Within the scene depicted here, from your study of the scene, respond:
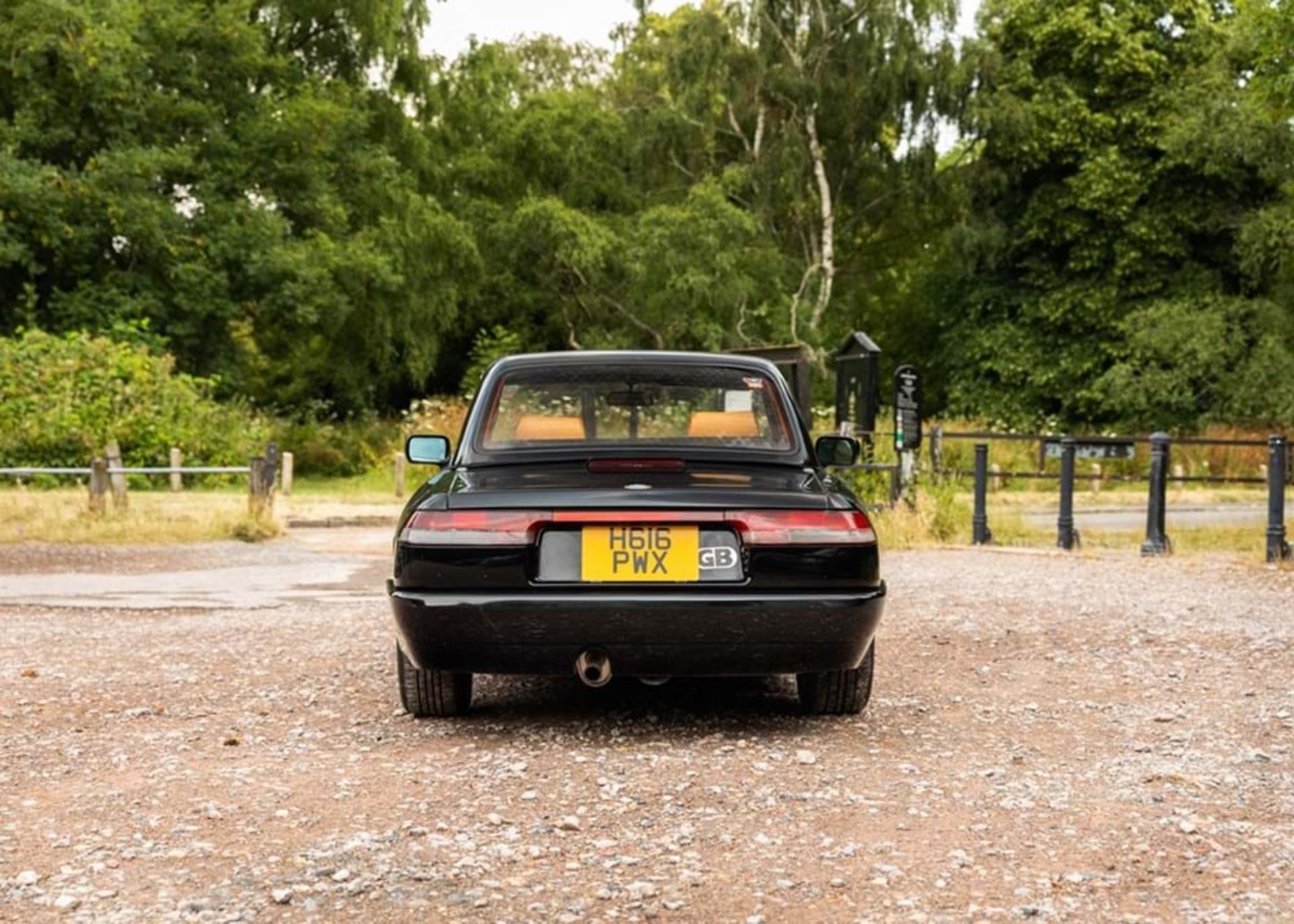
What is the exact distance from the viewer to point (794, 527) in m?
5.32

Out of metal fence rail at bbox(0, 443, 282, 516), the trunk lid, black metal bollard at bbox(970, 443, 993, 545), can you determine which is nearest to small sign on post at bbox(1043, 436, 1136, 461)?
black metal bollard at bbox(970, 443, 993, 545)

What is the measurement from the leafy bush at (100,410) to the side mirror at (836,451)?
63.7ft

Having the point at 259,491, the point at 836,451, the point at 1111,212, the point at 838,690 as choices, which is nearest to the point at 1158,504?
the point at 836,451

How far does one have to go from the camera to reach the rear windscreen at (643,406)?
6.08m

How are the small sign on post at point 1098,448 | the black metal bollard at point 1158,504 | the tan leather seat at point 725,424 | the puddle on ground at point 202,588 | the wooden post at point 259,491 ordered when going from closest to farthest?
the tan leather seat at point 725,424
the puddle on ground at point 202,588
the black metal bollard at point 1158,504
the small sign on post at point 1098,448
the wooden post at point 259,491

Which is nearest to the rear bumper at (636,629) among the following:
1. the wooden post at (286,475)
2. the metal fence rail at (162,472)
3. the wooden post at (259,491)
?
the metal fence rail at (162,472)

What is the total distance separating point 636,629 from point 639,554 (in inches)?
10.0

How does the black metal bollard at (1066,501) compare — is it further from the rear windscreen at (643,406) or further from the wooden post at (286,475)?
the wooden post at (286,475)

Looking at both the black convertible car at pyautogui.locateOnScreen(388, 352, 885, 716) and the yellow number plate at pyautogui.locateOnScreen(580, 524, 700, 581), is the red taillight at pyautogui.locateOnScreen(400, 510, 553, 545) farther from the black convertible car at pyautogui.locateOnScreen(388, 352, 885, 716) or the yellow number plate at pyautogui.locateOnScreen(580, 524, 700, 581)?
the yellow number plate at pyautogui.locateOnScreen(580, 524, 700, 581)

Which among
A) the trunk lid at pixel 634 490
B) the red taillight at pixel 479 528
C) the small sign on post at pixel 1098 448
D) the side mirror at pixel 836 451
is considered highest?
the side mirror at pixel 836 451

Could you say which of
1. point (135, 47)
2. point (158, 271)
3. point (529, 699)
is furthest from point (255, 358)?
point (529, 699)

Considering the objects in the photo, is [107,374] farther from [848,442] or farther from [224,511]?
[848,442]

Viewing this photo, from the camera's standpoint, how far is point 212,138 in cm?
3625

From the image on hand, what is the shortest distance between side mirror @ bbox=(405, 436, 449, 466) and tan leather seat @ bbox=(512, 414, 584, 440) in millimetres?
404
